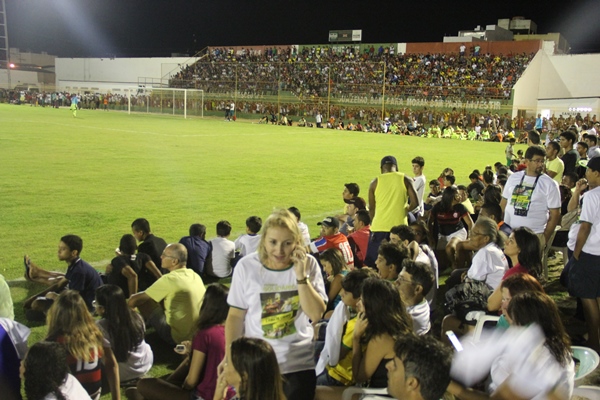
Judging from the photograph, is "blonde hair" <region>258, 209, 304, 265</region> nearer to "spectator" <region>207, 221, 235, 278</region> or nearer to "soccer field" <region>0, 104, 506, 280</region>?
"spectator" <region>207, 221, 235, 278</region>

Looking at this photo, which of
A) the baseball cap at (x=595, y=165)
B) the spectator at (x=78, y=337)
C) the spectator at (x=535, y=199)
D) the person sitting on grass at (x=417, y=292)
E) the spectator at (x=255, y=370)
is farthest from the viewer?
the spectator at (x=535, y=199)

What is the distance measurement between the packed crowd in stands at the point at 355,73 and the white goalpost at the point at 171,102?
140 inches

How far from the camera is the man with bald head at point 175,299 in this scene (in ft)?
16.3

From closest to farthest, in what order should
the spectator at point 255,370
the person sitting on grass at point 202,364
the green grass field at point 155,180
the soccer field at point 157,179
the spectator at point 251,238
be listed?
the spectator at point 255,370
the person sitting on grass at point 202,364
the spectator at point 251,238
the green grass field at point 155,180
the soccer field at point 157,179

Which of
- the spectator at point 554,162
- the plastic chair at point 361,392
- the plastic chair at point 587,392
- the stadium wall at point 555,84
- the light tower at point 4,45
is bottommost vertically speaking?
the plastic chair at point 361,392

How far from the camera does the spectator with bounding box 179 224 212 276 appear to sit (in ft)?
22.8

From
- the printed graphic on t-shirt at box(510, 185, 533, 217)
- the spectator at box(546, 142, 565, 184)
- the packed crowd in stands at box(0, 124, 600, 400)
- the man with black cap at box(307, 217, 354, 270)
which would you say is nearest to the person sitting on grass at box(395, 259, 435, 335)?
the packed crowd in stands at box(0, 124, 600, 400)

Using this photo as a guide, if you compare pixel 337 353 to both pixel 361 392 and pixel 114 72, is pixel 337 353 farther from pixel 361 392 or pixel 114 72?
pixel 114 72

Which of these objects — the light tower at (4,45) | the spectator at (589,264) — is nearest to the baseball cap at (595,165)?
the spectator at (589,264)

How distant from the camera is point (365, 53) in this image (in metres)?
57.6

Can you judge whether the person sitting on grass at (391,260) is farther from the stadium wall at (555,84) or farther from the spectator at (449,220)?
the stadium wall at (555,84)

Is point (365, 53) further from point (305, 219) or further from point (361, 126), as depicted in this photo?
point (305, 219)

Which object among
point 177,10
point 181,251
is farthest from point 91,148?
point 177,10

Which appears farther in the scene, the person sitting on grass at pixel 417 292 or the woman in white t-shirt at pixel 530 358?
the person sitting on grass at pixel 417 292
